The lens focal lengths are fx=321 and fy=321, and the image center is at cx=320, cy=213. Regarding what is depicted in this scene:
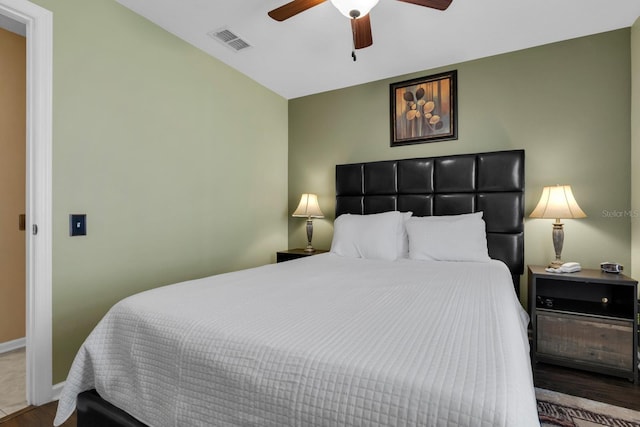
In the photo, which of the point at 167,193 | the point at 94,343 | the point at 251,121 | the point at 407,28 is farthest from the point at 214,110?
the point at 94,343

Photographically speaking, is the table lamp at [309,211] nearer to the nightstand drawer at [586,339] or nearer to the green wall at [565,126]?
the green wall at [565,126]

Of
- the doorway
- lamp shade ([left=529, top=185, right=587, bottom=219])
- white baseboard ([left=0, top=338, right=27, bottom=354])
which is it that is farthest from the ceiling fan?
white baseboard ([left=0, top=338, right=27, bottom=354])

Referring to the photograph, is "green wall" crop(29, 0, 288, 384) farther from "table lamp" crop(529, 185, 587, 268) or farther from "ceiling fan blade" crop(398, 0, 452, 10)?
"table lamp" crop(529, 185, 587, 268)

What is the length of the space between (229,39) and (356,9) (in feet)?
4.31

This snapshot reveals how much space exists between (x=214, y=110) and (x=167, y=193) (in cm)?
91

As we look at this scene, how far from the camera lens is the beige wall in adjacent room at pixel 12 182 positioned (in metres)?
2.50

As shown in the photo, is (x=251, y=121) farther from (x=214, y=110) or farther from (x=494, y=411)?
(x=494, y=411)

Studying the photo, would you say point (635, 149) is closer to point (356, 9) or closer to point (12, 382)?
point (356, 9)

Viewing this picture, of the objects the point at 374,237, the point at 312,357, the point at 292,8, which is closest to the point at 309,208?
the point at 374,237

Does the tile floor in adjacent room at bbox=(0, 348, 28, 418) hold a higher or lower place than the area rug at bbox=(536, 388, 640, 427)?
higher

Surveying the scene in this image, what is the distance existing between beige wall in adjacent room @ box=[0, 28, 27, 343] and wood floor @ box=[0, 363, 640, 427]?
3.98 ft

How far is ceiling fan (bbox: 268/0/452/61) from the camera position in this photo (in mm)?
1729

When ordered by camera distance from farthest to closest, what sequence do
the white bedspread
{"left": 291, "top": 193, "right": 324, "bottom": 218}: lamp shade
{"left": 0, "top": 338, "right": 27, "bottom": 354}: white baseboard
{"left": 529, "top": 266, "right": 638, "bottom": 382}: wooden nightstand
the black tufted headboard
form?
{"left": 291, "top": 193, "right": 324, "bottom": 218}: lamp shade, the black tufted headboard, {"left": 0, "top": 338, "right": 27, "bottom": 354}: white baseboard, {"left": 529, "top": 266, "right": 638, "bottom": 382}: wooden nightstand, the white bedspread

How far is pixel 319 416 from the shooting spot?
2.49 feet
